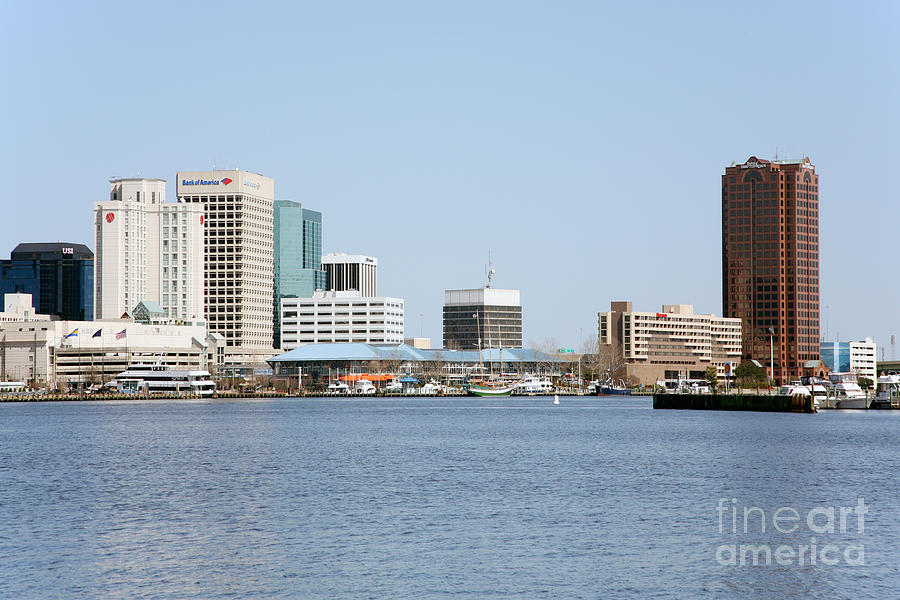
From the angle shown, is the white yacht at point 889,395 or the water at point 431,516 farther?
the white yacht at point 889,395

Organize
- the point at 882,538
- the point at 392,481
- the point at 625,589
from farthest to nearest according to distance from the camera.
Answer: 1. the point at 392,481
2. the point at 882,538
3. the point at 625,589

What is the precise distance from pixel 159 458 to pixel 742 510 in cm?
5221

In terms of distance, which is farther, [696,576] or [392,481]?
[392,481]

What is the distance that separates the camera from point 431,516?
6141 cm

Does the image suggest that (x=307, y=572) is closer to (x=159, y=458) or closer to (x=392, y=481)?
(x=392, y=481)

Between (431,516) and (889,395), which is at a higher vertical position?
(431,516)

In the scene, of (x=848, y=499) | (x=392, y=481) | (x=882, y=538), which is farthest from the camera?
(x=392, y=481)

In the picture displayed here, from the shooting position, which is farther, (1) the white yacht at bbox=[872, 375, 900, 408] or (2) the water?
(1) the white yacht at bbox=[872, 375, 900, 408]

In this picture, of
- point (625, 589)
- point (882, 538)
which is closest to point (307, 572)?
point (625, 589)

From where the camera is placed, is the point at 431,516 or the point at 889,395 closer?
the point at 431,516

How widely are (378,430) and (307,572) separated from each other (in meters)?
95.9

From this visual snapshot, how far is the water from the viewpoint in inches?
1797

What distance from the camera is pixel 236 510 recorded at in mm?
64125

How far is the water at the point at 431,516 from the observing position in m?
45.7
